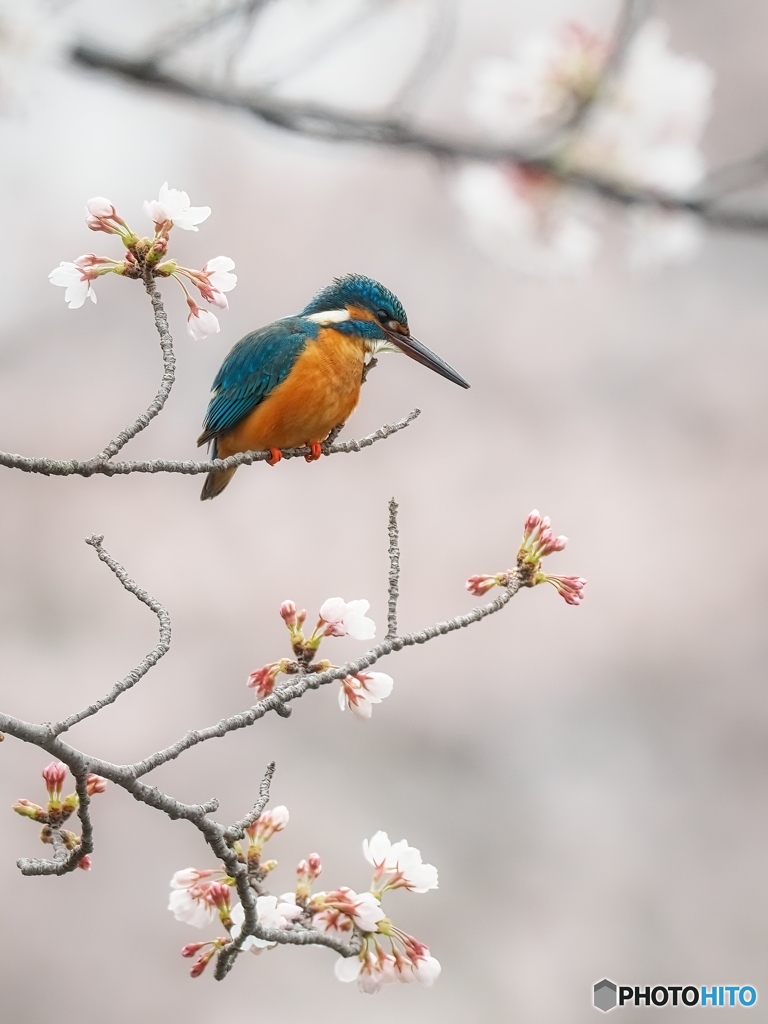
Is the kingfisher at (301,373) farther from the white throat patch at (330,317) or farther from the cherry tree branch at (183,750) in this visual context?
the cherry tree branch at (183,750)

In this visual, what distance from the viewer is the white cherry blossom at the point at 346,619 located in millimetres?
1244

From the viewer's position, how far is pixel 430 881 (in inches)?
47.6

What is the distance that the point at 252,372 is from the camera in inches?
76.9

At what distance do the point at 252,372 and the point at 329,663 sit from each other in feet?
2.78

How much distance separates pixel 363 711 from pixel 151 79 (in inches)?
27.1

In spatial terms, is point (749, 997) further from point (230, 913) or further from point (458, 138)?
point (458, 138)

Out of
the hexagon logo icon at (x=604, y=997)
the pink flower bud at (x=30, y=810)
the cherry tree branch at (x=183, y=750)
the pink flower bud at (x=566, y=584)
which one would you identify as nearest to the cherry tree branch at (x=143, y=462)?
the cherry tree branch at (x=183, y=750)

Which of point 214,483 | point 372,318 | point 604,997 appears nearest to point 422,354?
point 372,318

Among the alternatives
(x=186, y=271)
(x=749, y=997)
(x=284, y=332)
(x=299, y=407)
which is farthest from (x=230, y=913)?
(x=749, y=997)

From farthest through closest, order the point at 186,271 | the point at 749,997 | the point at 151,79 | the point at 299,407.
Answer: the point at 749,997
the point at 299,407
the point at 186,271
the point at 151,79

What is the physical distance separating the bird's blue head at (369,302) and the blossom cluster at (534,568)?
0.84 metres

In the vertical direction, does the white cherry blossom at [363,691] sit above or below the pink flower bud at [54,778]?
above

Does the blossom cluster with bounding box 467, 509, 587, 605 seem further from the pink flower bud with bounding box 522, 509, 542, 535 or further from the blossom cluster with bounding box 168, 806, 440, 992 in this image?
the blossom cluster with bounding box 168, 806, 440, 992

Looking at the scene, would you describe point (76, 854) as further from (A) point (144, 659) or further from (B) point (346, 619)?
(B) point (346, 619)
